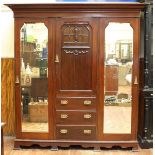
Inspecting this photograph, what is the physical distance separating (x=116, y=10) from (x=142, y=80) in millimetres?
990

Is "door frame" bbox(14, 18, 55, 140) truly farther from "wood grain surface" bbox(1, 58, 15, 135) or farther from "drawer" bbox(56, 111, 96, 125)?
"wood grain surface" bbox(1, 58, 15, 135)

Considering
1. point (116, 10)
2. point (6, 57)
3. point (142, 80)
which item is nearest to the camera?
→ point (116, 10)

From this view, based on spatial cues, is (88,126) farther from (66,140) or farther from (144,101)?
(144,101)

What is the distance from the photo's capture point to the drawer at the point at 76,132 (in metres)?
4.21

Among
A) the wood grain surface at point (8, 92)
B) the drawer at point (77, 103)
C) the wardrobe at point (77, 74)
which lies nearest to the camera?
the wardrobe at point (77, 74)

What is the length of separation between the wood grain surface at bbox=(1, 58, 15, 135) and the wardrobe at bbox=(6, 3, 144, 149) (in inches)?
21.3

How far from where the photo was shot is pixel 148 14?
4.16 m

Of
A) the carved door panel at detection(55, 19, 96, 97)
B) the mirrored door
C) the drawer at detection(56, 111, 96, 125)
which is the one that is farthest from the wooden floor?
the carved door panel at detection(55, 19, 96, 97)

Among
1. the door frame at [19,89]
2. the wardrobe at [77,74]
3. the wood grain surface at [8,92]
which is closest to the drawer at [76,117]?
the wardrobe at [77,74]

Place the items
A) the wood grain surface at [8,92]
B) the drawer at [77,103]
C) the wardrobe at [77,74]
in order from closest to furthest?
the wardrobe at [77,74], the drawer at [77,103], the wood grain surface at [8,92]

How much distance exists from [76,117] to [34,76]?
0.76 metres

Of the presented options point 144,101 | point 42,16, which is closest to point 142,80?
point 144,101

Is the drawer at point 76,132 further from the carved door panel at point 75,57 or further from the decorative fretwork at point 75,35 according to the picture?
the decorative fretwork at point 75,35

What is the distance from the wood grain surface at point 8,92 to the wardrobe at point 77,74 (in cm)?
54
